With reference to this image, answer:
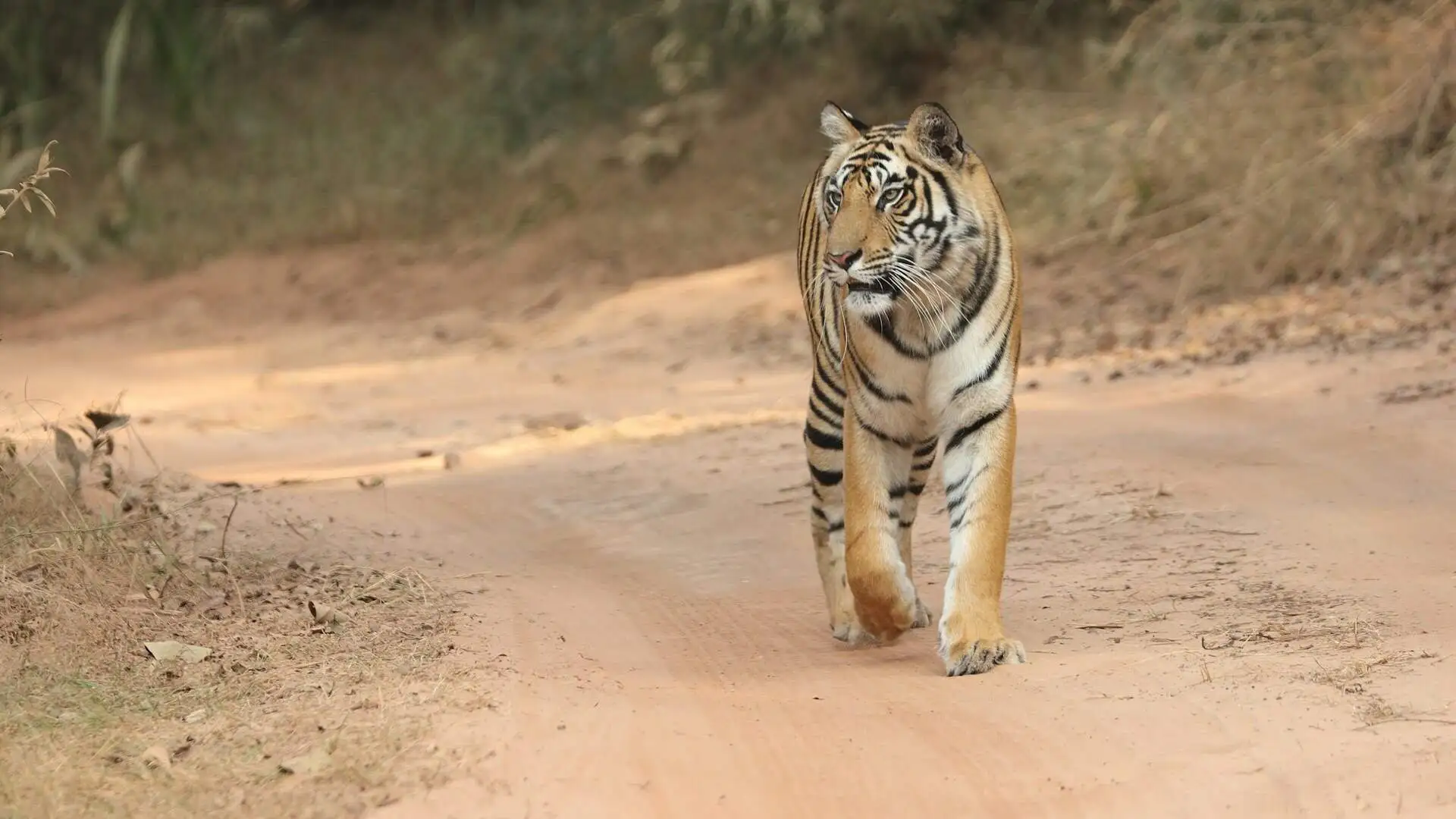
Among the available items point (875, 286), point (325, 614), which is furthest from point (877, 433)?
point (325, 614)

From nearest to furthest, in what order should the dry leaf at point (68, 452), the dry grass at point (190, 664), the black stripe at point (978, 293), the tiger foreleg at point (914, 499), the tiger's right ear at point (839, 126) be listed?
the dry grass at point (190, 664), the black stripe at point (978, 293), the tiger's right ear at point (839, 126), the tiger foreleg at point (914, 499), the dry leaf at point (68, 452)

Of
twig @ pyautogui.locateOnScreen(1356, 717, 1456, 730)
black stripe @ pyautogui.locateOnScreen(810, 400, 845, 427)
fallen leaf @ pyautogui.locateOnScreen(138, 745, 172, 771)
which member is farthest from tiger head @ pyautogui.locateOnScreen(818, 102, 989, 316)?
fallen leaf @ pyautogui.locateOnScreen(138, 745, 172, 771)

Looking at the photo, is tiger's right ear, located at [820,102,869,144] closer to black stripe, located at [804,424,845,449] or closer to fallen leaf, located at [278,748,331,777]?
black stripe, located at [804,424,845,449]

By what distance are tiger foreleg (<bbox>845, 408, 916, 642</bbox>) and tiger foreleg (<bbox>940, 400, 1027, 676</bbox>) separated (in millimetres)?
190

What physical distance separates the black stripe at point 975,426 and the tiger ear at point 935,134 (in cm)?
71

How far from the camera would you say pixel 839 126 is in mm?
5438

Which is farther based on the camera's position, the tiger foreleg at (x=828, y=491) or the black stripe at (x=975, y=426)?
the tiger foreleg at (x=828, y=491)

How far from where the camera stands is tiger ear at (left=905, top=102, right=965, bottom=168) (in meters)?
5.15

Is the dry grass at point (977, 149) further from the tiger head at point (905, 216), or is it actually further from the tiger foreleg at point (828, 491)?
the tiger head at point (905, 216)

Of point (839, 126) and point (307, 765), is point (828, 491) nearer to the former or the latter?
point (839, 126)

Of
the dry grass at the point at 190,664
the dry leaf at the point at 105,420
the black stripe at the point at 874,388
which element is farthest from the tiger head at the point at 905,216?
the dry leaf at the point at 105,420

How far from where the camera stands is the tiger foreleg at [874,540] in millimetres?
5113

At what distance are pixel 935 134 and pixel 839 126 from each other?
14.2 inches

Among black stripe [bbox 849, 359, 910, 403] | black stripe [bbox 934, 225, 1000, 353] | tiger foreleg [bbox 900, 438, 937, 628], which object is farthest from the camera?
tiger foreleg [bbox 900, 438, 937, 628]
